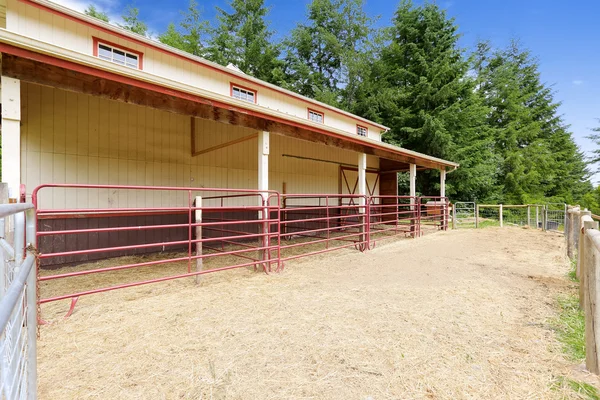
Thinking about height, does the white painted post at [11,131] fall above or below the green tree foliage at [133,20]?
below

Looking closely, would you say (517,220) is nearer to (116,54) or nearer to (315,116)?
(315,116)

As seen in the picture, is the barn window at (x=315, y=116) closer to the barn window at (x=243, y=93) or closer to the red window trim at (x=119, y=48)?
the barn window at (x=243, y=93)

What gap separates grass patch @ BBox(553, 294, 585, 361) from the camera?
7.28 ft

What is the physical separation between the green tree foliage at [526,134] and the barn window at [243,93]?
61.2 ft

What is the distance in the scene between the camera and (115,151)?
19.6 ft

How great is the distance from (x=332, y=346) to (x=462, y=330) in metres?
1.34

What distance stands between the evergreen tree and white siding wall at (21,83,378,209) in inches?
530

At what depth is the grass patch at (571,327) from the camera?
7.28 ft

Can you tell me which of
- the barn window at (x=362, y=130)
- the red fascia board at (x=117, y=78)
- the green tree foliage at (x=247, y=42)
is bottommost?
the red fascia board at (x=117, y=78)

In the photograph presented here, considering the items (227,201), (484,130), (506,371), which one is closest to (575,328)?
(506,371)

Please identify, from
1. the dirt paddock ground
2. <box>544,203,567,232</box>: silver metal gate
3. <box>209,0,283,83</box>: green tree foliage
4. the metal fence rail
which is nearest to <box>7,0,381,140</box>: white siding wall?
the dirt paddock ground

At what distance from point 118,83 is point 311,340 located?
4.11 meters

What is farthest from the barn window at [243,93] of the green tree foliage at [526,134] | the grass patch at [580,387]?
the green tree foliage at [526,134]

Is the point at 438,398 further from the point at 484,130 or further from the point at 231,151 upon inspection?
the point at 484,130
